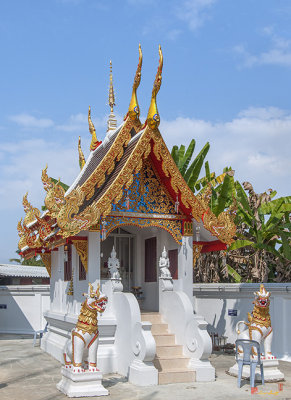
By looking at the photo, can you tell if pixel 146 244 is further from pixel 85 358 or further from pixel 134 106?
pixel 85 358

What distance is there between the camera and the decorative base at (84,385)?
286 inches

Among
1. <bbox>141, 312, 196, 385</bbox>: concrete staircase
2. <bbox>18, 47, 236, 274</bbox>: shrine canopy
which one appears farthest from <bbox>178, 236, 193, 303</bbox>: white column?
<bbox>141, 312, 196, 385</bbox>: concrete staircase

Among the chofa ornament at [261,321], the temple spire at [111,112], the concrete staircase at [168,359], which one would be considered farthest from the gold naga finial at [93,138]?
the chofa ornament at [261,321]

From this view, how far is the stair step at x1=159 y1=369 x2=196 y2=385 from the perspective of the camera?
320 inches

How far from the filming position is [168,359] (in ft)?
28.0

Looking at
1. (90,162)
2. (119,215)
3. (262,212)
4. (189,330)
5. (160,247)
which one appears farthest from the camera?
(262,212)

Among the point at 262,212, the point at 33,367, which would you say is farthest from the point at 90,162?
the point at 262,212

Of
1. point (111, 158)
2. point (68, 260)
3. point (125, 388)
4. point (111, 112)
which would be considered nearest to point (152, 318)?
point (125, 388)

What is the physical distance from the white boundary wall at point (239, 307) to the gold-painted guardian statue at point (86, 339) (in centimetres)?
499

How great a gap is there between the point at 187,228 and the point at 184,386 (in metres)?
3.06

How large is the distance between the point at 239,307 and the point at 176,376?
14.9 ft

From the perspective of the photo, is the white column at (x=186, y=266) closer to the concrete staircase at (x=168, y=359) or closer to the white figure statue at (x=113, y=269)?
the concrete staircase at (x=168, y=359)

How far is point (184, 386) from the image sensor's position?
7.98 m

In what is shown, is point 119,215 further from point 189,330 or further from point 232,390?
point 232,390
